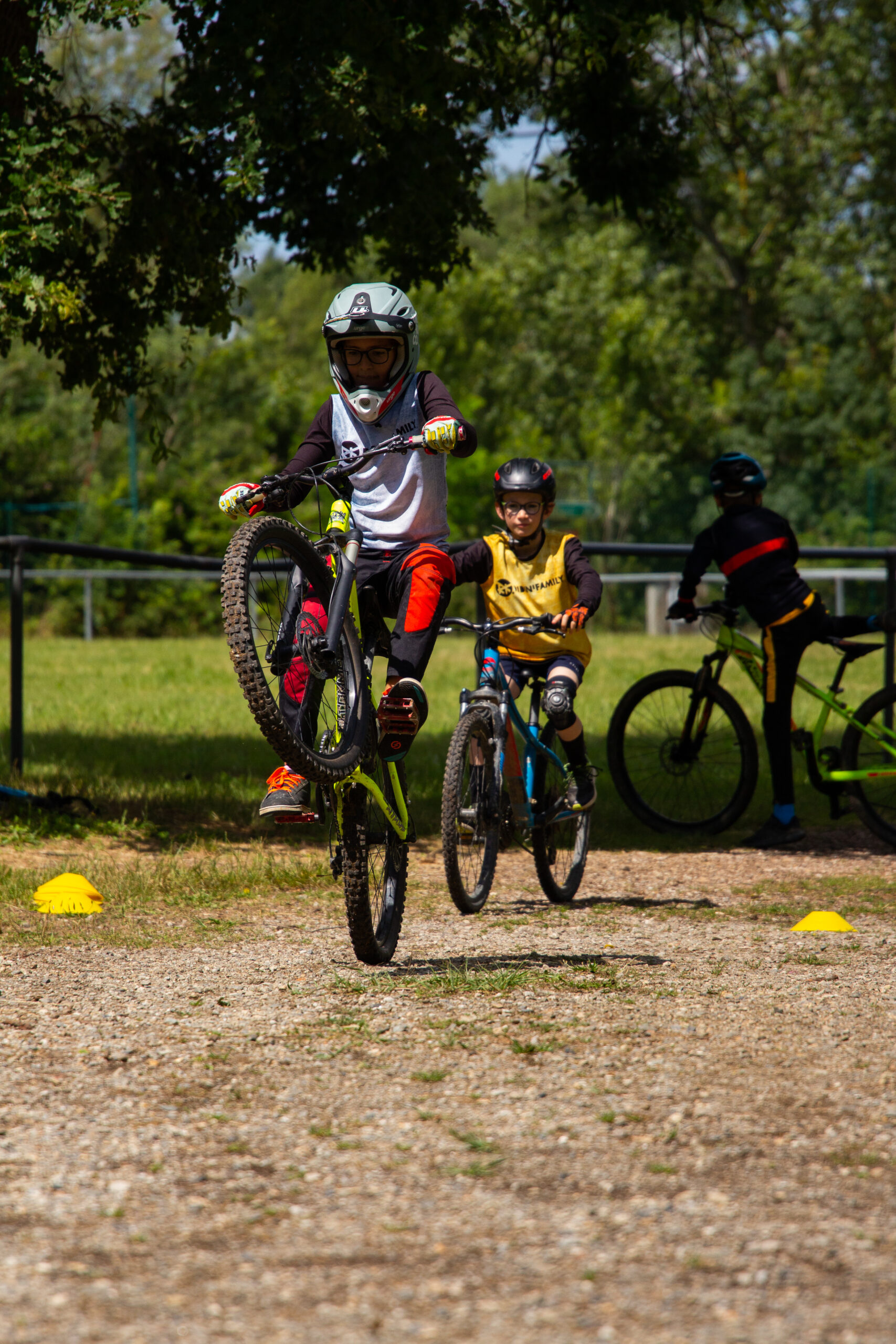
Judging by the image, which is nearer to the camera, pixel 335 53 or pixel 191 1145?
pixel 191 1145

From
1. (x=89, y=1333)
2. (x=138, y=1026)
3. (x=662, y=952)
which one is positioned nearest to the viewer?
(x=89, y=1333)

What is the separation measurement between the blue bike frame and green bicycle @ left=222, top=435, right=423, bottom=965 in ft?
2.94

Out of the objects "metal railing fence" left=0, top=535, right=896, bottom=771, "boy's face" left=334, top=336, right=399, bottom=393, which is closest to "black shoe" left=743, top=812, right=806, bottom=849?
"metal railing fence" left=0, top=535, right=896, bottom=771

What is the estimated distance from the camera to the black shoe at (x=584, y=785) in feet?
19.2

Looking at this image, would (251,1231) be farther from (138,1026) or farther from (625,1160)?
(138,1026)

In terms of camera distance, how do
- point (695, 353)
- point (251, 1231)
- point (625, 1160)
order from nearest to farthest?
1. point (251, 1231)
2. point (625, 1160)
3. point (695, 353)

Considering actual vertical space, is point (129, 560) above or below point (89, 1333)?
above

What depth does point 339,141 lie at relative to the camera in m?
7.57

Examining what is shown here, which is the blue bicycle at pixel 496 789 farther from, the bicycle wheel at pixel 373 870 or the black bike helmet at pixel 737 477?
the black bike helmet at pixel 737 477

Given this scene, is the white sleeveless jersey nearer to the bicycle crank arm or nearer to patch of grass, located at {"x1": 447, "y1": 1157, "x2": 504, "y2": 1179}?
patch of grass, located at {"x1": 447, "y1": 1157, "x2": 504, "y2": 1179}

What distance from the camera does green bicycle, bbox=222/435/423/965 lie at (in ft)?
12.8

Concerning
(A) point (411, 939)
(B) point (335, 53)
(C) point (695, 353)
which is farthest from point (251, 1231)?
(C) point (695, 353)

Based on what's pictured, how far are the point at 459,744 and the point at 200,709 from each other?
776 centimetres

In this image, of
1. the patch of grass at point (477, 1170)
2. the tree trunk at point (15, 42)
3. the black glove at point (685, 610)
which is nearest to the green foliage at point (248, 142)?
the tree trunk at point (15, 42)
